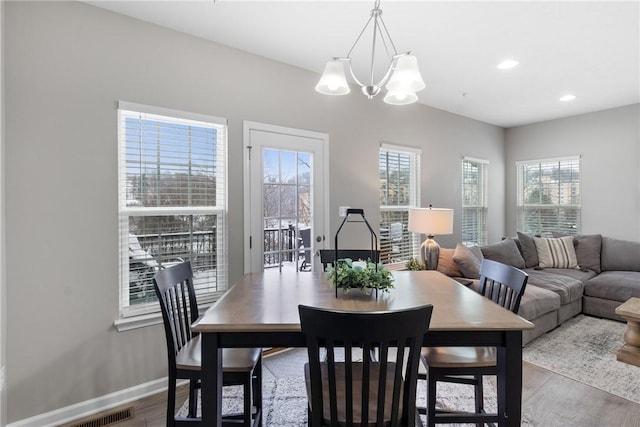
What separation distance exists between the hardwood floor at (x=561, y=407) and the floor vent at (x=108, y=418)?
0.05m

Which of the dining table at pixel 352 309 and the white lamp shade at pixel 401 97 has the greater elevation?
the white lamp shade at pixel 401 97

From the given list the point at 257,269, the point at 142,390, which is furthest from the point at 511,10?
the point at 142,390

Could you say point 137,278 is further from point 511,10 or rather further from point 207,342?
point 511,10

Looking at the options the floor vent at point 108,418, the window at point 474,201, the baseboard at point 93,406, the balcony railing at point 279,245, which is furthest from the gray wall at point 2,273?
the window at point 474,201

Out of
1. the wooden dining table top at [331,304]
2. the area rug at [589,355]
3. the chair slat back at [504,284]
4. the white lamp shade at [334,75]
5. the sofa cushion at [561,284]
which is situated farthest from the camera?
the sofa cushion at [561,284]

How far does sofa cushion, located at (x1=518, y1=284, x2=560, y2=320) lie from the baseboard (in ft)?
10.6

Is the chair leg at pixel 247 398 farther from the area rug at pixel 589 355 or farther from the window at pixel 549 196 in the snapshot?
the window at pixel 549 196

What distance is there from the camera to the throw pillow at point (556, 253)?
174 inches

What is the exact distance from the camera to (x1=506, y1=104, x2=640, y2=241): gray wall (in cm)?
447

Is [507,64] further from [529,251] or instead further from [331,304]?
[331,304]

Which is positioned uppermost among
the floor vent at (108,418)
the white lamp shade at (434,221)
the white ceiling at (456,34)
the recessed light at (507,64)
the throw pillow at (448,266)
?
the recessed light at (507,64)

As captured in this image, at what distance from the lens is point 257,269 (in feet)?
9.82

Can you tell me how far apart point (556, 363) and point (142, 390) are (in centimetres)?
339

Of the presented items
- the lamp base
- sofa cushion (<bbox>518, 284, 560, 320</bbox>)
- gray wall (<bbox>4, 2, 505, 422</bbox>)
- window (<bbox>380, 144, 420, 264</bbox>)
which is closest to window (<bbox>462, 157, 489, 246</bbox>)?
window (<bbox>380, 144, 420, 264</bbox>)
